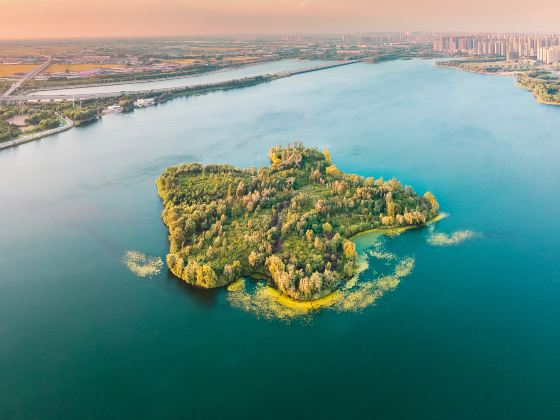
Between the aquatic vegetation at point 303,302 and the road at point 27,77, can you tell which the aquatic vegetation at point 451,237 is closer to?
the aquatic vegetation at point 303,302

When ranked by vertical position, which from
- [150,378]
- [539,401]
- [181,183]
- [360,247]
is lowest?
[539,401]

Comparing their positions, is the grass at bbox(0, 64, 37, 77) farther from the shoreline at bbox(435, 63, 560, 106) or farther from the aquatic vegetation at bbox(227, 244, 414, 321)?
the shoreline at bbox(435, 63, 560, 106)

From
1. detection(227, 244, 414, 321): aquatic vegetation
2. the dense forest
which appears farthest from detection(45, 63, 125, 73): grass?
detection(227, 244, 414, 321): aquatic vegetation

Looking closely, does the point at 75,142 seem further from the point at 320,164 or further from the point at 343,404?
the point at 343,404

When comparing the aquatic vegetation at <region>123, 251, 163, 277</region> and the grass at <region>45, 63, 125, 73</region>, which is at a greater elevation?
the grass at <region>45, 63, 125, 73</region>

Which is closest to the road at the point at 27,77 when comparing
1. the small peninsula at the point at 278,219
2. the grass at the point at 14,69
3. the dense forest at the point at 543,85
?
the grass at the point at 14,69

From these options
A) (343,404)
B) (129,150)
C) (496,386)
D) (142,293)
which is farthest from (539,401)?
(129,150)
